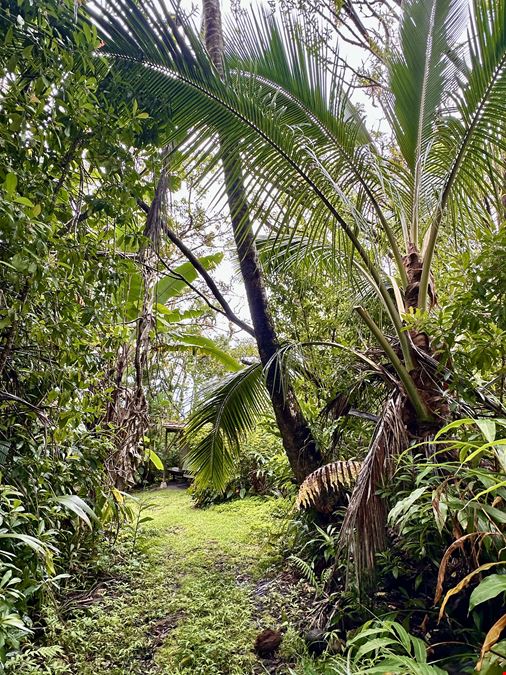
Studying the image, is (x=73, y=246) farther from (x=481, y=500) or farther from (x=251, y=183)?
(x=481, y=500)

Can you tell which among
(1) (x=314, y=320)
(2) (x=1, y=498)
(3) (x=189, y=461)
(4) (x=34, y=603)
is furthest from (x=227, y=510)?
(2) (x=1, y=498)

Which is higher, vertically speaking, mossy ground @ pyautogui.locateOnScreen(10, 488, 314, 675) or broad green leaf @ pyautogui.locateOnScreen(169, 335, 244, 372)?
broad green leaf @ pyautogui.locateOnScreen(169, 335, 244, 372)

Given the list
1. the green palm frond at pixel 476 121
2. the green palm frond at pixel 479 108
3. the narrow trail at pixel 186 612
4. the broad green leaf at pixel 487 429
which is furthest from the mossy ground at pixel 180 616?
the green palm frond at pixel 479 108

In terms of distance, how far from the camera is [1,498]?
1339 mm

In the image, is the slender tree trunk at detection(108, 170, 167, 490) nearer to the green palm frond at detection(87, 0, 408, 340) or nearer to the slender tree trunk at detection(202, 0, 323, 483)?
the green palm frond at detection(87, 0, 408, 340)

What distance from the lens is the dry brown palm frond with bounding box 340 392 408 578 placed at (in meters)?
1.80

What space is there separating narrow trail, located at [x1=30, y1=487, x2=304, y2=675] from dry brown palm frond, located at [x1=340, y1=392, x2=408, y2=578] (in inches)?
23.2

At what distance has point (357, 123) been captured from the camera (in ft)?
8.16

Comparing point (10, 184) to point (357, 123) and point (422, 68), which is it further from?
point (422, 68)

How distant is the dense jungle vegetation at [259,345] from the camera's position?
1.41 m

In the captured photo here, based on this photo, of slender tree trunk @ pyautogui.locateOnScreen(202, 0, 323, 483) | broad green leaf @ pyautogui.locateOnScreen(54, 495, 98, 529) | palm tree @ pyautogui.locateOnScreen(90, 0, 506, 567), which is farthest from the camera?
slender tree trunk @ pyautogui.locateOnScreen(202, 0, 323, 483)

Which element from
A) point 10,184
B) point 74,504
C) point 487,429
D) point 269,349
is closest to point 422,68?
point 269,349

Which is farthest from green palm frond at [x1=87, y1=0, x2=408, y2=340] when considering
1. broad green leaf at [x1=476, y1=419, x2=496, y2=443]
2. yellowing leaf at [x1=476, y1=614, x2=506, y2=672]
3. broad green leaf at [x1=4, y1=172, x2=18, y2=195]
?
yellowing leaf at [x1=476, y1=614, x2=506, y2=672]

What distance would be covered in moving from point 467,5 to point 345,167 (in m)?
1.04
